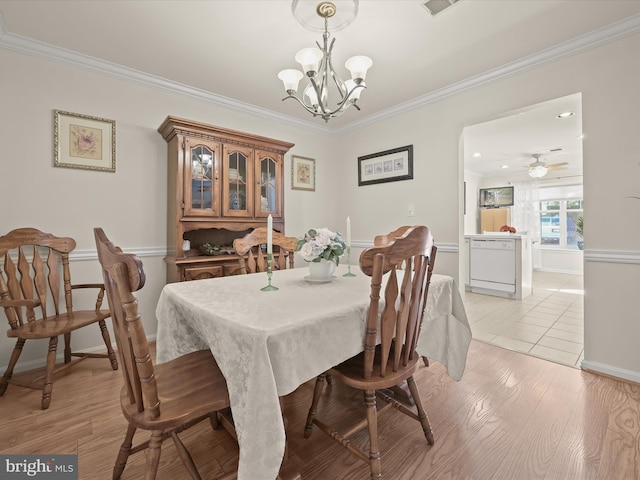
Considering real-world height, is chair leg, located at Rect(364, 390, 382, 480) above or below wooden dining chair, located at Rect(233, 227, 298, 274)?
below

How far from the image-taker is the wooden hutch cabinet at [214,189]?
253cm

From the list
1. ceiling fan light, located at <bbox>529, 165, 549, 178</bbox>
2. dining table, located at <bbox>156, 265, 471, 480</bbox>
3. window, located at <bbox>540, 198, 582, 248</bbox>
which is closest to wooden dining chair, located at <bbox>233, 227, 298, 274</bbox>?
dining table, located at <bbox>156, 265, 471, 480</bbox>

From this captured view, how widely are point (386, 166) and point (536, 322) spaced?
240cm

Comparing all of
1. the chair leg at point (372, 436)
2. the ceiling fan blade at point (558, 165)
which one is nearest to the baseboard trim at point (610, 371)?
the chair leg at point (372, 436)

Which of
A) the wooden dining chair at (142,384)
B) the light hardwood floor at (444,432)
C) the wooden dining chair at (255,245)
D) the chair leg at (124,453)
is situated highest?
the wooden dining chair at (255,245)

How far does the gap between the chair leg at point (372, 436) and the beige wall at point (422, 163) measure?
79.4 inches

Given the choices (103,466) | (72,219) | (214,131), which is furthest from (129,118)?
(103,466)

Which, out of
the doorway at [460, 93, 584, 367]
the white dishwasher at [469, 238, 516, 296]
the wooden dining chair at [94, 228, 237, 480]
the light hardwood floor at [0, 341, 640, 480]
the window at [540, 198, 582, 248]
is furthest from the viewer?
the window at [540, 198, 582, 248]

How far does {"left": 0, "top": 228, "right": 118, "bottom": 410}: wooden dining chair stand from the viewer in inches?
70.4

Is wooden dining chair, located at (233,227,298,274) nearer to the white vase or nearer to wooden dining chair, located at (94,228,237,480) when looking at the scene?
the white vase

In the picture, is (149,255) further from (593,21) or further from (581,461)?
(593,21)

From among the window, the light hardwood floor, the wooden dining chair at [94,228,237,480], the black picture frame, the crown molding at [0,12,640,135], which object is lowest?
the light hardwood floor

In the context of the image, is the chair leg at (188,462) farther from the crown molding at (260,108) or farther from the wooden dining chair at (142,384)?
the crown molding at (260,108)

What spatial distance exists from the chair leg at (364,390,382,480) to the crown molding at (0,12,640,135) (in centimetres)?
280
